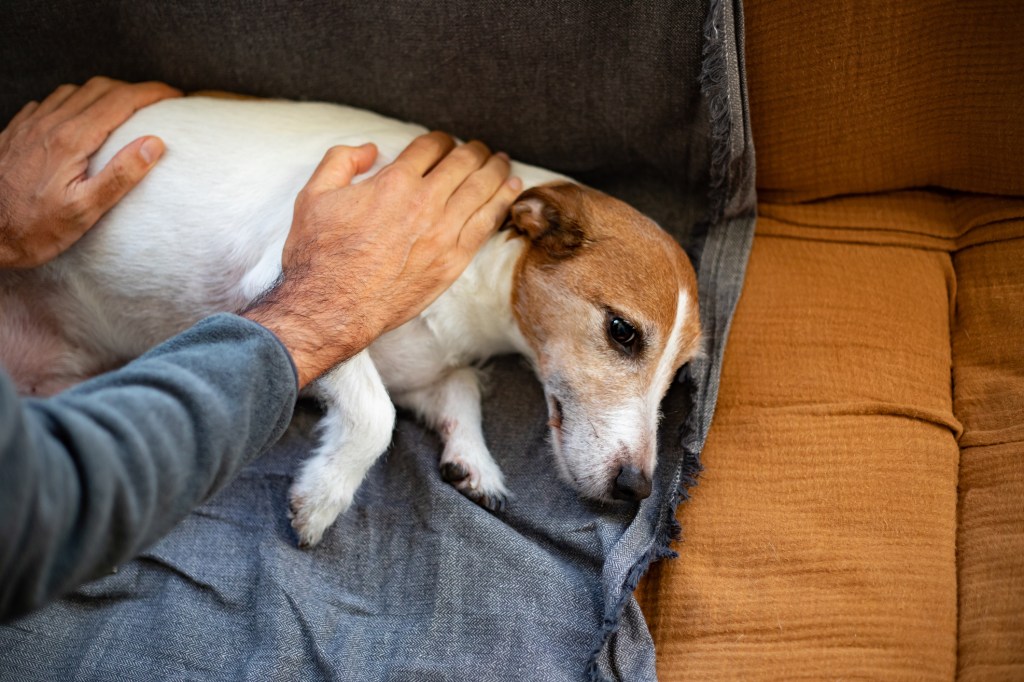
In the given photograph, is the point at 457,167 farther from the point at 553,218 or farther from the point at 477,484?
the point at 477,484

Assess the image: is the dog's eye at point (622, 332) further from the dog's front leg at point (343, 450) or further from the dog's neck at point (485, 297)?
the dog's front leg at point (343, 450)

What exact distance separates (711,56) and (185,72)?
1268 millimetres

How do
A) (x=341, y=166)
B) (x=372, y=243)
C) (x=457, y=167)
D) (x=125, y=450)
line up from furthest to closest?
(x=457, y=167) < (x=341, y=166) < (x=372, y=243) < (x=125, y=450)

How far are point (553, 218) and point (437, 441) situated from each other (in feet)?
1.92

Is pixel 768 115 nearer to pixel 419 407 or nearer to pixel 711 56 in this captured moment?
pixel 711 56

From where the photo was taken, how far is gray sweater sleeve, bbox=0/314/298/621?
93 centimetres

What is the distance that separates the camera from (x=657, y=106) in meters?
1.99

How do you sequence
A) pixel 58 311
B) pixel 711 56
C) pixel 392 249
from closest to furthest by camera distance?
pixel 392 249
pixel 711 56
pixel 58 311

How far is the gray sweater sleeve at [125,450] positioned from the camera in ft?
3.06

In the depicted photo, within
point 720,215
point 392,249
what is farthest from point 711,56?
point 392,249

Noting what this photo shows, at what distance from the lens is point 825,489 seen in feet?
5.73

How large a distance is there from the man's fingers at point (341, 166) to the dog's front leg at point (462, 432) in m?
0.55

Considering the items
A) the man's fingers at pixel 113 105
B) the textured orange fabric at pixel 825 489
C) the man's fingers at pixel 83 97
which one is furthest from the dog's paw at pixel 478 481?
the man's fingers at pixel 83 97

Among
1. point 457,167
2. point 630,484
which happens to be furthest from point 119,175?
point 630,484
